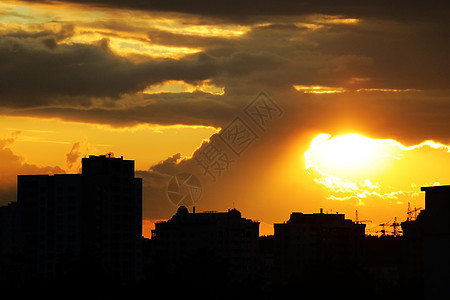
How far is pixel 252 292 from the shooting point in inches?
4257

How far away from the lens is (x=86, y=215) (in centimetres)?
15125

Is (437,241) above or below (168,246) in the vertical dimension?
below

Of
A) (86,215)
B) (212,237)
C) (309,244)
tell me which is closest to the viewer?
(86,215)

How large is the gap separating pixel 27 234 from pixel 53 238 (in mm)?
4329

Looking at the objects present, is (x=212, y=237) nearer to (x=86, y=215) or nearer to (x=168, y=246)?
(x=168, y=246)

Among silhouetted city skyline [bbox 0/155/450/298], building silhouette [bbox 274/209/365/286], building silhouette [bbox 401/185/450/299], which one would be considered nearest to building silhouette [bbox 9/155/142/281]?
silhouetted city skyline [bbox 0/155/450/298]

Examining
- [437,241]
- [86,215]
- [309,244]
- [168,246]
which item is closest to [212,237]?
[168,246]

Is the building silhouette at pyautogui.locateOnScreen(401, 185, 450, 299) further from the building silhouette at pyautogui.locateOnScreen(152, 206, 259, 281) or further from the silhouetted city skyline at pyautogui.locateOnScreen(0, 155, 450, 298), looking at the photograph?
the building silhouette at pyautogui.locateOnScreen(152, 206, 259, 281)

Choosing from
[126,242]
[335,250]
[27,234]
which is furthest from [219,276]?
[335,250]

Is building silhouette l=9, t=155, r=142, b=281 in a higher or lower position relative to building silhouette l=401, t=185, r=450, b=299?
higher

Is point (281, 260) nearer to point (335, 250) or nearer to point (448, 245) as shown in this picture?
point (335, 250)

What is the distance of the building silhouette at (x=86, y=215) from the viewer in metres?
147

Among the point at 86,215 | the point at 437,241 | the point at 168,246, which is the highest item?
the point at 86,215

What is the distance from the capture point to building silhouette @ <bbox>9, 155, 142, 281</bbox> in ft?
482
